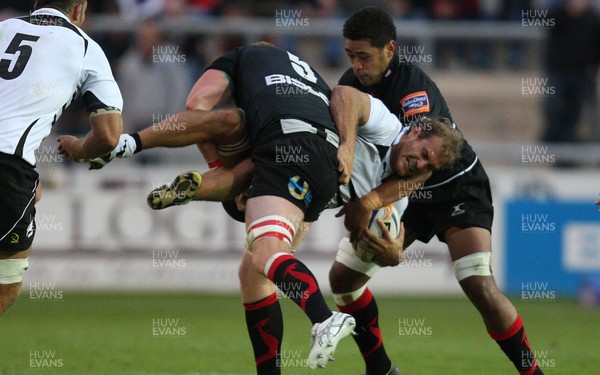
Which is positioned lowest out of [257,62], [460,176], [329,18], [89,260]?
[89,260]


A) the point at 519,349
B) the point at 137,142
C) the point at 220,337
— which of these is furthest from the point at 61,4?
the point at 220,337

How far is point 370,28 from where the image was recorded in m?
7.68

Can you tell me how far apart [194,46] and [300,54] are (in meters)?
1.63

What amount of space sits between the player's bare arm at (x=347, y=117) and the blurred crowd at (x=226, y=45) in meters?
7.83

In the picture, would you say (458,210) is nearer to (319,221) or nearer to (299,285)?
(299,285)

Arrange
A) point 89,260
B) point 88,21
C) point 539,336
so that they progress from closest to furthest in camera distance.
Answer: point 539,336
point 89,260
point 88,21

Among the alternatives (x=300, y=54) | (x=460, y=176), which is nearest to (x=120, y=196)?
(x=300, y=54)

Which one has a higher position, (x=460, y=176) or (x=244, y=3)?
(x=460, y=176)

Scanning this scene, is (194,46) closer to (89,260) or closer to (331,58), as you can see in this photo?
(331,58)

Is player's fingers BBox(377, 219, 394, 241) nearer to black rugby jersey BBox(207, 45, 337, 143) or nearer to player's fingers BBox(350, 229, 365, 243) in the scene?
player's fingers BBox(350, 229, 365, 243)

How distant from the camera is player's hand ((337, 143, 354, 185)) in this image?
6.68 meters

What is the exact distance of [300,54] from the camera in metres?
15.9

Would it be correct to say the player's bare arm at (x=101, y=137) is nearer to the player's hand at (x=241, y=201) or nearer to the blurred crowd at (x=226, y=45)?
the player's hand at (x=241, y=201)

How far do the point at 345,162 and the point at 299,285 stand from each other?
0.96m
